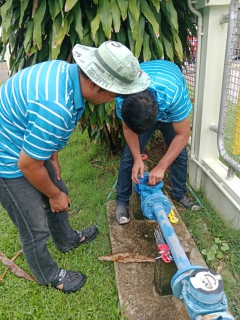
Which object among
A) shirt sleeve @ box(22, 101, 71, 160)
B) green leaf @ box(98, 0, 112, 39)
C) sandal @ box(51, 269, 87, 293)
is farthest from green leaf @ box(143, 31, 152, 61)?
sandal @ box(51, 269, 87, 293)

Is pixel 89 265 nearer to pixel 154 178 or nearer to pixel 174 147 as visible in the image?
pixel 154 178

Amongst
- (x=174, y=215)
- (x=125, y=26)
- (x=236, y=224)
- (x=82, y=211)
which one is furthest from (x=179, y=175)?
(x=125, y=26)

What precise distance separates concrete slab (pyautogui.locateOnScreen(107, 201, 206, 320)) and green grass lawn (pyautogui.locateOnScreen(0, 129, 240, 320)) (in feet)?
0.29

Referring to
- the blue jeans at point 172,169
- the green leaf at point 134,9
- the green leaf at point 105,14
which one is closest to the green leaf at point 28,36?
the green leaf at point 105,14

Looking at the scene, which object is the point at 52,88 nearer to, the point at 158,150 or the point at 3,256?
the point at 3,256

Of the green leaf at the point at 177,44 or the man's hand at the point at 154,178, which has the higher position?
the green leaf at the point at 177,44

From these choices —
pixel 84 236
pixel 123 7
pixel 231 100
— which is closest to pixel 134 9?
pixel 123 7

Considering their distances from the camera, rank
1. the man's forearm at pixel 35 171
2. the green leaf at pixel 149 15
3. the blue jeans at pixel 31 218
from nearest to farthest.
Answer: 1. the man's forearm at pixel 35 171
2. the blue jeans at pixel 31 218
3. the green leaf at pixel 149 15

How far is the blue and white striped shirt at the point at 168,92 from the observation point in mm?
1951

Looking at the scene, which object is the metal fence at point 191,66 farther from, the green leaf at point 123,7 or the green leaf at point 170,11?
the green leaf at point 123,7

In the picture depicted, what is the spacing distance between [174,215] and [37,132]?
1.60 m

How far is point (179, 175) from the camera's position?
109 inches

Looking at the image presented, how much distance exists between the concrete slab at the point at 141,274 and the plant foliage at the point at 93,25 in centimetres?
107

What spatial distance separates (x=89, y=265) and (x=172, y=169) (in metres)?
1.14
